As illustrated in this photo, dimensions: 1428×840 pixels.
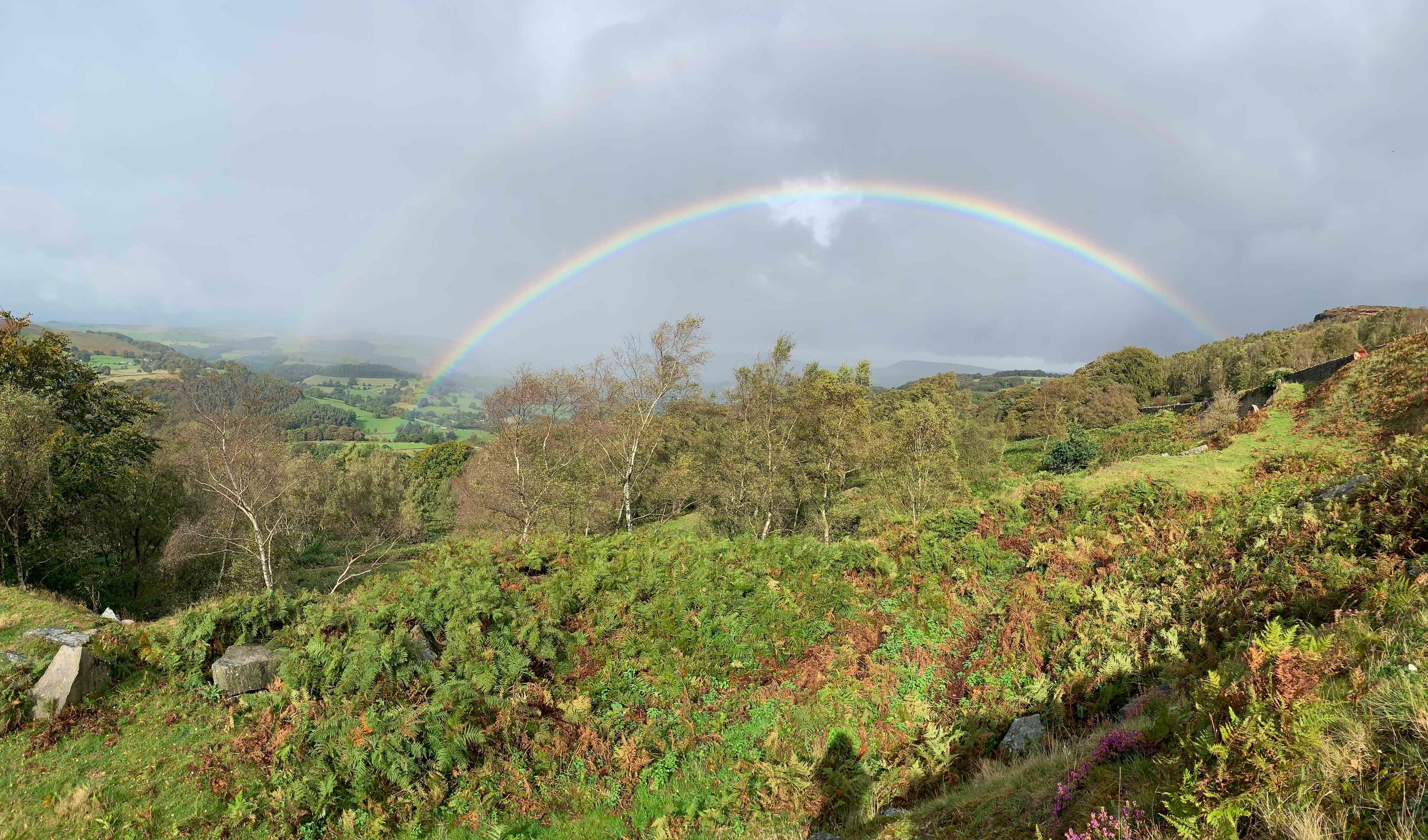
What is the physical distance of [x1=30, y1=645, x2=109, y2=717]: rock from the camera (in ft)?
28.7

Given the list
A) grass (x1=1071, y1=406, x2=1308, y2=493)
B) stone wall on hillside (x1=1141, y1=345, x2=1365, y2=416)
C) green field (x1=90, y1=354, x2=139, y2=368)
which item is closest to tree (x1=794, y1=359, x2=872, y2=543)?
grass (x1=1071, y1=406, x2=1308, y2=493)

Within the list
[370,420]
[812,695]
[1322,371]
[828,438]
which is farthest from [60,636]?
[370,420]

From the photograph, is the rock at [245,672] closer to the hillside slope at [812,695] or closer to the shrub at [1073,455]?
the hillside slope at [812,695]

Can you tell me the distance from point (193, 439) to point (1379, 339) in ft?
297

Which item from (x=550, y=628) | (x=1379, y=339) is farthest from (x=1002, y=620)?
(x=1379, y=339)

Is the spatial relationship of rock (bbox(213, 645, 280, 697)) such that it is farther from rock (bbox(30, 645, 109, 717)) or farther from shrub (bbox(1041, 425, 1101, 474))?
shrub (bbox(1041, 425, 1101, 474))

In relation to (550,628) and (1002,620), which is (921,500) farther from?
(550,628)

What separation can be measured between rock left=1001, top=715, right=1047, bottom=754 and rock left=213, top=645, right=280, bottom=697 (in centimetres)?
1209

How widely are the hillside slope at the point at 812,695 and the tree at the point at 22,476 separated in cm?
1330

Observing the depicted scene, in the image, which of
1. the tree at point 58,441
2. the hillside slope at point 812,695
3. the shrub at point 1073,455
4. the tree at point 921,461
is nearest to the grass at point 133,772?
the hillside slope at point 812,695

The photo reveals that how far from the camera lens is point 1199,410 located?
42.2 meters

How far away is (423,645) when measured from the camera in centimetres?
920

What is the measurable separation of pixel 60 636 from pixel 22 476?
54.1 feet

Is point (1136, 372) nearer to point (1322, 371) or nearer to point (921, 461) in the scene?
point (1322, 371)
